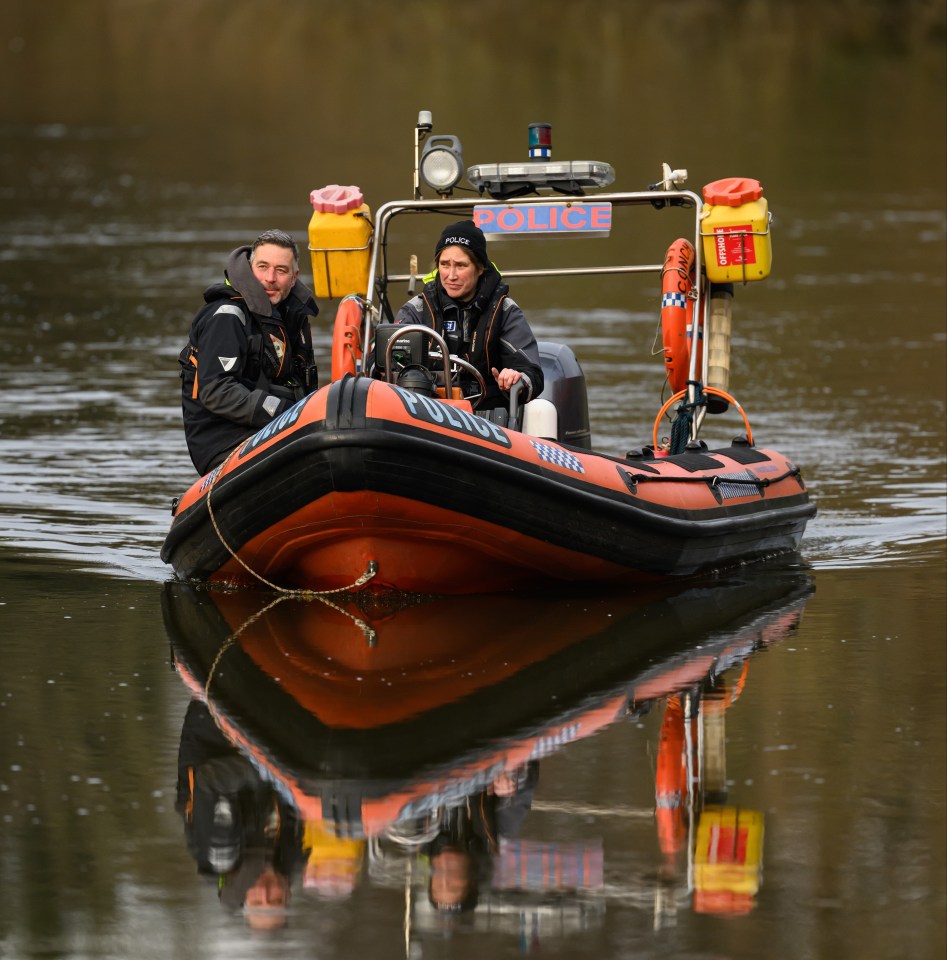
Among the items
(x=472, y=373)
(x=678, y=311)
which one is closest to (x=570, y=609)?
(x=472, y=373)

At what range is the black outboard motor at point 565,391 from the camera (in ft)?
26.0

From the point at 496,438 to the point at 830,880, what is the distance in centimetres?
256

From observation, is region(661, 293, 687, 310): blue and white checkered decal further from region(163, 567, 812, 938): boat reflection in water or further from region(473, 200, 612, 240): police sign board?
region(163, 567, 812, 938): boat reflection in water

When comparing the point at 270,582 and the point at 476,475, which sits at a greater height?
the point at 476,475

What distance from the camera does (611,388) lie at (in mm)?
12062

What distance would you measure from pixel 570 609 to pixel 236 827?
247 centimetres

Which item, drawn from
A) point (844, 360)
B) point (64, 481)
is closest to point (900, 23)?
point (844, 360)

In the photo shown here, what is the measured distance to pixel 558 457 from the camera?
22.5 feet

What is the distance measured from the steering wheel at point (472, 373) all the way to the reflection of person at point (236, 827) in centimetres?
203

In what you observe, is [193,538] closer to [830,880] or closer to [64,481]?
[64,481]

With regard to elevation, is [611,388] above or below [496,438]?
below

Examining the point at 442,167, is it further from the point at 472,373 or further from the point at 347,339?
the point at 472,373

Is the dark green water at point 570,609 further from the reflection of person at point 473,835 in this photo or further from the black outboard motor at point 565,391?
the black outboard motor at point 565,391

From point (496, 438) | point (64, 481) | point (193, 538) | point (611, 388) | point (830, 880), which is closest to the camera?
point (830, 880)
